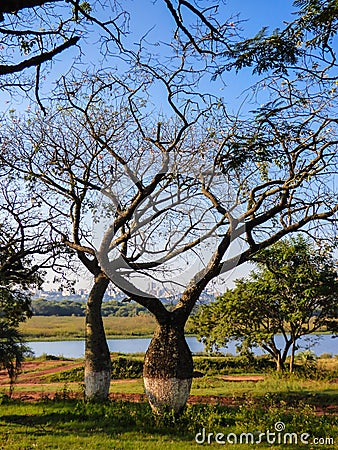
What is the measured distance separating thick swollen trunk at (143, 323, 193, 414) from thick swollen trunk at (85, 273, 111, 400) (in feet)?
7.15

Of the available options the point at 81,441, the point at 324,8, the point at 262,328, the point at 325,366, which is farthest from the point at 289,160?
the point at 325,366

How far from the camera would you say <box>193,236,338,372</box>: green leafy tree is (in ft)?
45.3

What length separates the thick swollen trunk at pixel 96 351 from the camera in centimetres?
951

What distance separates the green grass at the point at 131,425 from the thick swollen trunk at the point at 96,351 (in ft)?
1.91

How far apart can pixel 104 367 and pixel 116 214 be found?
3.13 metres

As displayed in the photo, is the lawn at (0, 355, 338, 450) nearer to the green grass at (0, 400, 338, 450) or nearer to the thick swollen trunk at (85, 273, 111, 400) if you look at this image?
the green grass at (0, 400, 338, 450)

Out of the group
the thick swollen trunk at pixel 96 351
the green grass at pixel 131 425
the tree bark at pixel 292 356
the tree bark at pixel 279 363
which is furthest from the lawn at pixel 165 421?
the tree bark at pixel 279 363

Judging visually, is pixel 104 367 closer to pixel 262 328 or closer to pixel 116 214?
pixel 116 214

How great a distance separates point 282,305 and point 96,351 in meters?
6.35

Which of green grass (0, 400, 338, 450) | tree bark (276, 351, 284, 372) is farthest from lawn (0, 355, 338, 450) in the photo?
tree bark (276, 351, 284, 372)

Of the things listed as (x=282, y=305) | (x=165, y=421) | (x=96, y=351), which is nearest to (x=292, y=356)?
(x=282, y=305)

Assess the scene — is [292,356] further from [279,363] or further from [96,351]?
[96,351]

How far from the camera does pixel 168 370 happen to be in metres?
7.43

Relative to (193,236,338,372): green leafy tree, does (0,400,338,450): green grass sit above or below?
below
